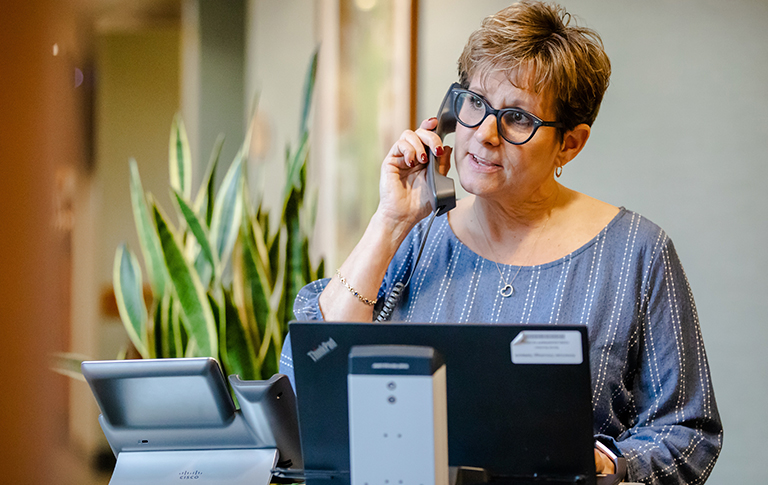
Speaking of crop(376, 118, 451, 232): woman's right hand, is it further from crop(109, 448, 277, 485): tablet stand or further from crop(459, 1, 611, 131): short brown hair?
crop(109, 448, 277, 485): tablet stand

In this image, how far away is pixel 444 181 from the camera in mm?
1370

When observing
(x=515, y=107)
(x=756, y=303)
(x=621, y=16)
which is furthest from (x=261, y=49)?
(x=756, y=303)

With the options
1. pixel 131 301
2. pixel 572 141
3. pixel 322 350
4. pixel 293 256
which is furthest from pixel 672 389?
pixel 131 301

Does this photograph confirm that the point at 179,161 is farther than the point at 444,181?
Yes

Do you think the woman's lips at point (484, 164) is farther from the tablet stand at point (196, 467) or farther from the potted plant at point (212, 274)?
the potted plant at point (212, 274)

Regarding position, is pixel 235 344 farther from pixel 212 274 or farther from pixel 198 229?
pixel 198 229

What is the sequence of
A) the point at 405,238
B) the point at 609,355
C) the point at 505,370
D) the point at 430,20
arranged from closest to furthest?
the point at 505,370 → the point at 609,355 → the point at 405,238 → the point at 430,20

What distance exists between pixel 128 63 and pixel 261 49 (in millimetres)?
630

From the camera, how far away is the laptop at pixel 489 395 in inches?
29.7

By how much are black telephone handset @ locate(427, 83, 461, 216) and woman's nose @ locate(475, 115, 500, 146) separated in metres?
0.12

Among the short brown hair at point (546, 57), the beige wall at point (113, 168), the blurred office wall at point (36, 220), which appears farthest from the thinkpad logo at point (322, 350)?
the beige wall at point (113, 168)

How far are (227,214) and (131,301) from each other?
1.49 ft

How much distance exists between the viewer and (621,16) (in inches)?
97.4

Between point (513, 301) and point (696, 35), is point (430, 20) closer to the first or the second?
point (696, 35)
